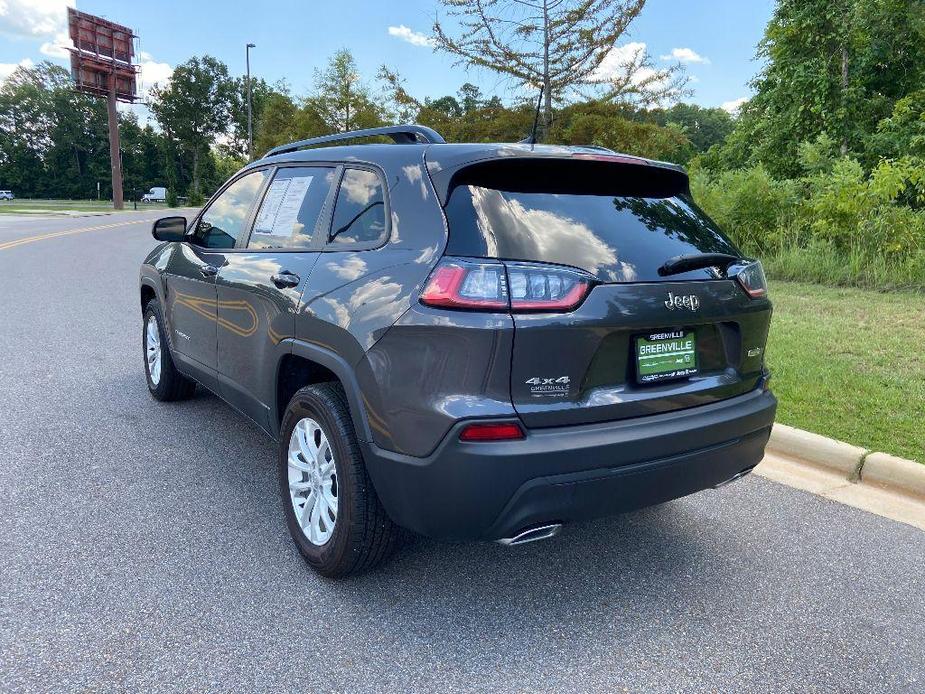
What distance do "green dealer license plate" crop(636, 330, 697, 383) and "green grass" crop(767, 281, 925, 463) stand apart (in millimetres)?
2209

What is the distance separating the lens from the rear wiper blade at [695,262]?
8.72 ft

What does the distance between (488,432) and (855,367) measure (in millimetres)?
4648

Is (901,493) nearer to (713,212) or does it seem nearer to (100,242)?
(713,212)

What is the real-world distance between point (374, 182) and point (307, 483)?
1320mm

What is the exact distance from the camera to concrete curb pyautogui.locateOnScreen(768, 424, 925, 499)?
12.8 ft

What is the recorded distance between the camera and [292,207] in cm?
350

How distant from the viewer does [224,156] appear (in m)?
86.8

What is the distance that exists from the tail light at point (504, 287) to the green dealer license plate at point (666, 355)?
0.35 meters

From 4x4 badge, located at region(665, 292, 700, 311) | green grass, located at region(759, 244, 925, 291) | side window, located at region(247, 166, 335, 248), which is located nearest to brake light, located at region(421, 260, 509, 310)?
4x4 badge, located at region(665, 292, 700, 311)

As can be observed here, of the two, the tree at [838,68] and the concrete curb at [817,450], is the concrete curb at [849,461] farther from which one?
the tree at [838,68]

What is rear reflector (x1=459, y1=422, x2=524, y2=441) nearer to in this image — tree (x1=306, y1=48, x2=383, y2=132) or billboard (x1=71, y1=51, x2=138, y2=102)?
tree (x1=306, y1=48, x2=383, y2=132)

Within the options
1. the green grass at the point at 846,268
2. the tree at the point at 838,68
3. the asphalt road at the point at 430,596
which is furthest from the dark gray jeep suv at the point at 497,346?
the tree at the point at 838,68

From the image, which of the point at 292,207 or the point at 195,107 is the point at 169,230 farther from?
the point at 195,107

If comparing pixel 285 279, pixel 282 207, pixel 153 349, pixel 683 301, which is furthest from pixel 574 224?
pixel 153 349
